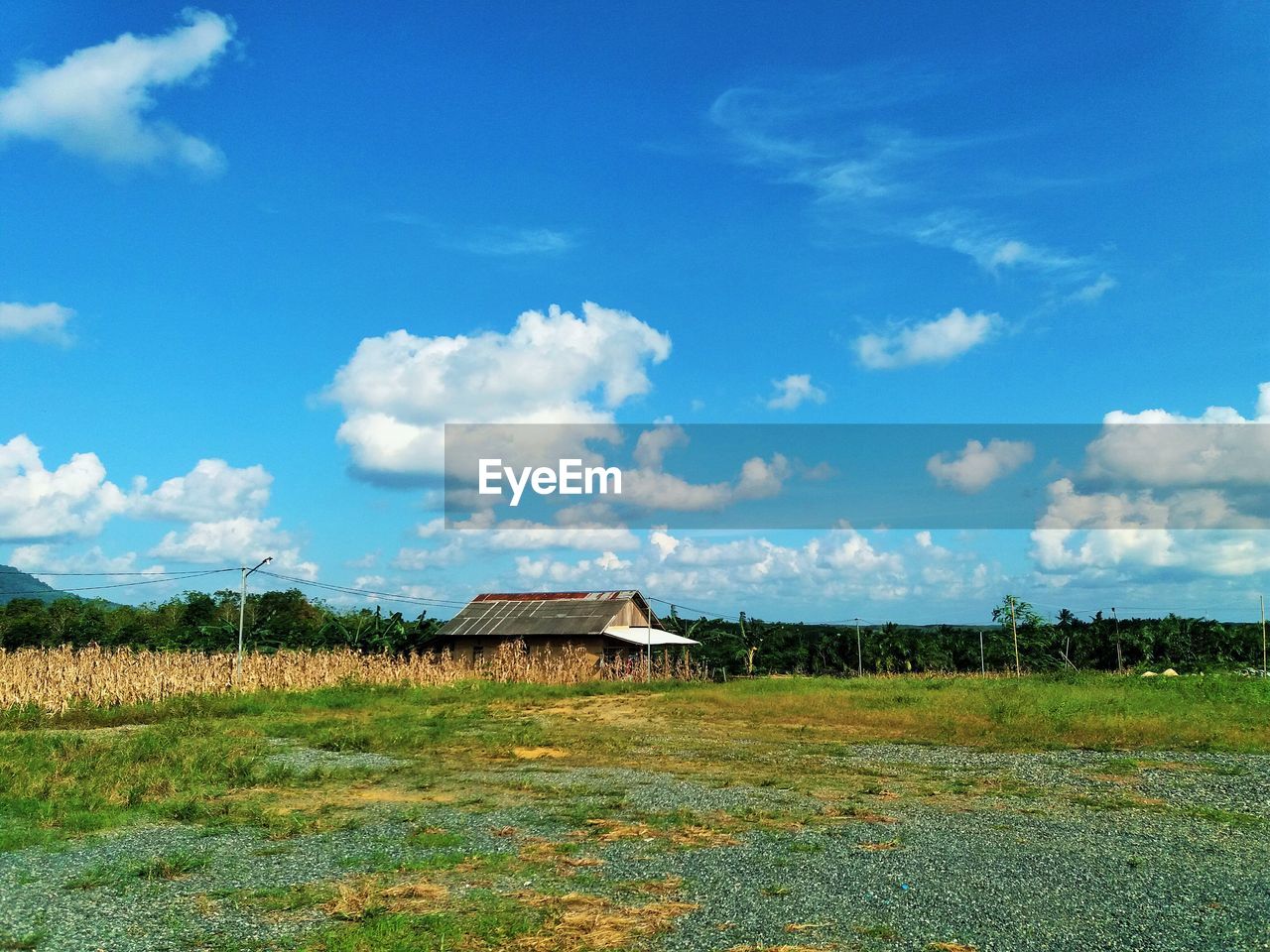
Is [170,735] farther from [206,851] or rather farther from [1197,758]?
[1197,758]

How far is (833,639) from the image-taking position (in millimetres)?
44406

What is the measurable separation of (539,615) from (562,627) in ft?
7.10

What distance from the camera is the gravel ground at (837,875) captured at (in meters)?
6.49

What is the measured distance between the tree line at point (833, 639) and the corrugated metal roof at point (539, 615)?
2.01 meters

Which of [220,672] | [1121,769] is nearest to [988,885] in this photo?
[1121,769]

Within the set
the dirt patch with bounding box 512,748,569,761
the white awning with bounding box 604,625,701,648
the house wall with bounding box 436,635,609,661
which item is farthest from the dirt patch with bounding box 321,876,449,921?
the house wall with bounding box 436,635,609,661

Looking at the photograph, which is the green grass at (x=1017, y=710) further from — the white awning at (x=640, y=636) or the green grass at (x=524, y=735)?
the white awning at (x=640, y=636)

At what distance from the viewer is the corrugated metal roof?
37750 mm

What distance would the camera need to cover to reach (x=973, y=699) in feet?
77.2

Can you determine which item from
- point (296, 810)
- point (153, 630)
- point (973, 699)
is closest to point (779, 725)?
point (973, 699)

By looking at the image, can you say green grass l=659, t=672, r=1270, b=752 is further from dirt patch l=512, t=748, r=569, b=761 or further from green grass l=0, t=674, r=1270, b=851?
dirt patch l=512, t=748, r=569, b=761

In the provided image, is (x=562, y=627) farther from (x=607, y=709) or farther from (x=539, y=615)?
(x=607, y=709)

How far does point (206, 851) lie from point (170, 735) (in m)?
9.83

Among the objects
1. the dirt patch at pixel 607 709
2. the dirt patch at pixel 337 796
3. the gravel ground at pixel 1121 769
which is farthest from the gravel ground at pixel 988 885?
the dirt patch at pixel 607 709
